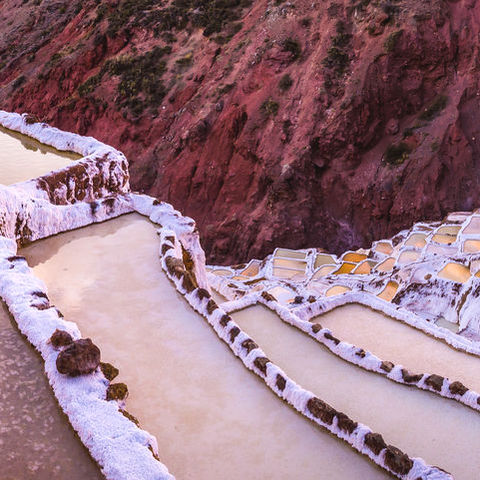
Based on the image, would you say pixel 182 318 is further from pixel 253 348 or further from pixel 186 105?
pixel 186 105

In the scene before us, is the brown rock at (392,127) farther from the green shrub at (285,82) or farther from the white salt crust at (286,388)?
the white salt crust at (286,388)

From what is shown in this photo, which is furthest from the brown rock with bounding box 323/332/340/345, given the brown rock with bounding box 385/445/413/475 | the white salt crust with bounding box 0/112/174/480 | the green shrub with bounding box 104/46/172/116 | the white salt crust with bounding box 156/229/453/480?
the green shrub with bounding box 104/46/172/116

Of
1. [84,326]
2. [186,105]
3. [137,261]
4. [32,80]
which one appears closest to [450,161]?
[186,105]

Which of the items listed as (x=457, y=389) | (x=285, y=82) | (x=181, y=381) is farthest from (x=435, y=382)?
(x=285, y=82)

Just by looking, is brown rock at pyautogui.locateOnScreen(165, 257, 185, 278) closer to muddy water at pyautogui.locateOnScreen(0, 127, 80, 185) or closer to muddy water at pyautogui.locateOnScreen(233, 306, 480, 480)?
muddy water at pyautogui.locateOnScreen(233, 306, 480, 480)

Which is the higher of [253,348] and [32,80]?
[253,348]

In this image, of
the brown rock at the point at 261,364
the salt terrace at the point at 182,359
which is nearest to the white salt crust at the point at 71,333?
the salt terrace at the point at 182,359
